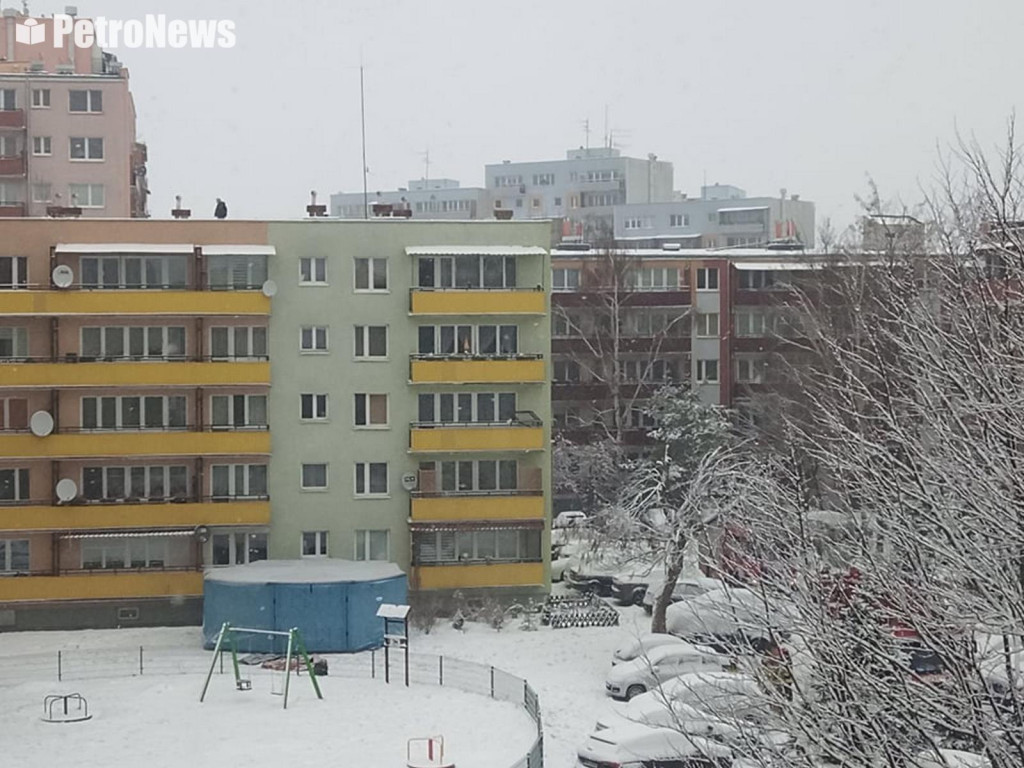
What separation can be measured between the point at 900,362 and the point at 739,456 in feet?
51.1

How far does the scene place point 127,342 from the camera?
97.6 ft

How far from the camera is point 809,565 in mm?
10766

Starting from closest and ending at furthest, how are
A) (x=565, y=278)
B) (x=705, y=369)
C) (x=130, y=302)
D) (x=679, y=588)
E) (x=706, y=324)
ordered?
(x=679, y=588) → (x=130, y=302) → (x=706, y=324) → (x=705, y=369) → (x=565, y=278)

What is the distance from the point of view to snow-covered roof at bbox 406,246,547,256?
29.9 meters

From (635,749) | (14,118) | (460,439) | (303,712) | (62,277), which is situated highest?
(14,118)

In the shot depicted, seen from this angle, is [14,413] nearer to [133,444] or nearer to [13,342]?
[13,342]

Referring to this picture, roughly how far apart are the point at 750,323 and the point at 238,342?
18429 mm

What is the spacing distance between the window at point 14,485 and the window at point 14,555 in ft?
2.80

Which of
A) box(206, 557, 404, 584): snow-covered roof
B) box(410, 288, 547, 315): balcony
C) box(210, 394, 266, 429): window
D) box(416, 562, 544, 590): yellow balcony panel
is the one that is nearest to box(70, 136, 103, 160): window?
box(210, 394, 266, 429): window

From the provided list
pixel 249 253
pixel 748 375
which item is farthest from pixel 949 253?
pixel 748 375

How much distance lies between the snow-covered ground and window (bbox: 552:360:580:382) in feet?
52.0

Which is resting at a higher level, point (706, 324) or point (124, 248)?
point (124, 248)

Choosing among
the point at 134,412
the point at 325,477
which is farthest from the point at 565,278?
the point at 134,412

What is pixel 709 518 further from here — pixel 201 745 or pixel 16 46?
pixel 16 46
